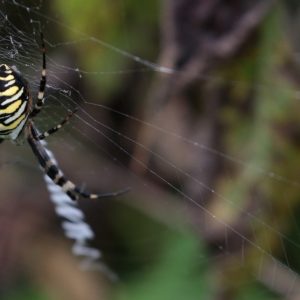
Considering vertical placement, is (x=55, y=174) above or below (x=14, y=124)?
below

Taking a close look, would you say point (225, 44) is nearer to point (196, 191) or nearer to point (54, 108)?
point (196, 191)

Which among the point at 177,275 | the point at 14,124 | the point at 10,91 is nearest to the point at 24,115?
the point at 14,124

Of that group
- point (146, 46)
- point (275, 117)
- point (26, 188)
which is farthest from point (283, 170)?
point (26, 188)

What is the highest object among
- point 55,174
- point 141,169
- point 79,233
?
point 141,169

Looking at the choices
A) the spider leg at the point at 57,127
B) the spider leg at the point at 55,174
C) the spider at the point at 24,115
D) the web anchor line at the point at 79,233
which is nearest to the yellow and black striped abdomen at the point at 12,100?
the spider at the point at 24,115

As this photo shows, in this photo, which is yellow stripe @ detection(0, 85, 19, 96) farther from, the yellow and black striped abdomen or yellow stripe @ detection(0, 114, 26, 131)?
yellow stripe @ detection(0, 114, 26, 131)

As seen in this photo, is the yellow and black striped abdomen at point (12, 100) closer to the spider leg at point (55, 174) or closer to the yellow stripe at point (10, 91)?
the yellow stripe at point (10, 91)

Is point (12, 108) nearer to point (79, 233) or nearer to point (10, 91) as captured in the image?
point (10, 91)
